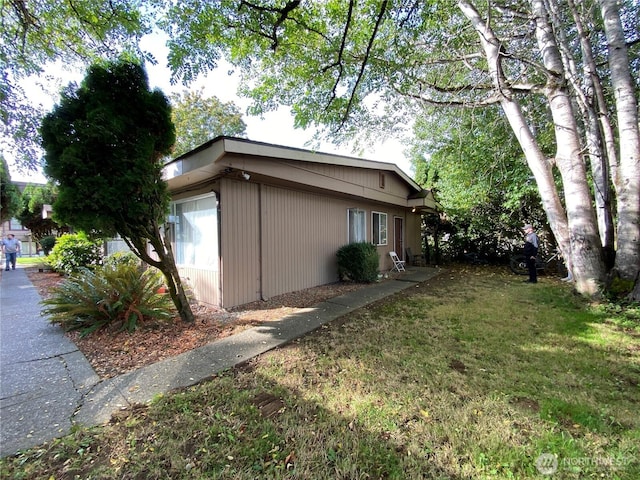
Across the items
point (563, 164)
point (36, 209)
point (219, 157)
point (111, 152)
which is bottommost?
point (111, 152)

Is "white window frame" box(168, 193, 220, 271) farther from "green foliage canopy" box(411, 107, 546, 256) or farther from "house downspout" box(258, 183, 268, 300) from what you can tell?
"green foliage canopy" box(411, 107, 546, 256)

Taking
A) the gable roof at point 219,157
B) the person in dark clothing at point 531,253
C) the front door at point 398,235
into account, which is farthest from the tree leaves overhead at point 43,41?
the person in dark clothing at point 531,253

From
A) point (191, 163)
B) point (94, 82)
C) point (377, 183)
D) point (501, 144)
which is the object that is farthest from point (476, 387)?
point (501, 144)

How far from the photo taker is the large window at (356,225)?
29.9 feet

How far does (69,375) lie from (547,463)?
4517mm

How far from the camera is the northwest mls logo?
5.73 ft

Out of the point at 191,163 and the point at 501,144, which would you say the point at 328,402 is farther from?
the point at 501,144

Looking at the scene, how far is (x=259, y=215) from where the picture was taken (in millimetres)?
6203

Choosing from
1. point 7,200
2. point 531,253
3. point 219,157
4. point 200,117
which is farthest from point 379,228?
point 7,200

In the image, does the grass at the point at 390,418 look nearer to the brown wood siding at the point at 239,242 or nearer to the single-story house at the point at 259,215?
the brown wood siding at the point at 239,242

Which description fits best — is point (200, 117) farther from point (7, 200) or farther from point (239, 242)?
point (239, 242)

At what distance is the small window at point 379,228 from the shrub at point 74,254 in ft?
31.2

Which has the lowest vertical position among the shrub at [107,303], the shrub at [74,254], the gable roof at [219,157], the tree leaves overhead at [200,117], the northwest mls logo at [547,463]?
the northwest mls logo at [547,463]

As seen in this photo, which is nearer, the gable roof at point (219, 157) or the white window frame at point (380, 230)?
the gable roof at point (219, 157)
